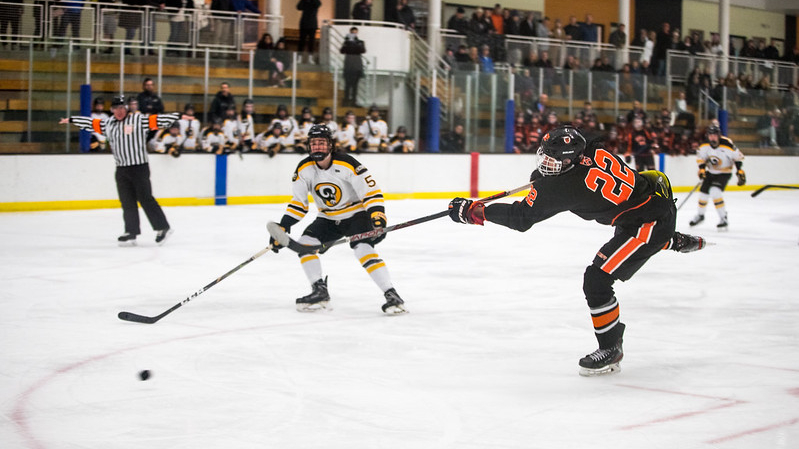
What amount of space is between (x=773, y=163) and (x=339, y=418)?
637 inches

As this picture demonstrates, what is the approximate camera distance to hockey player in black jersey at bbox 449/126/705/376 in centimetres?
393

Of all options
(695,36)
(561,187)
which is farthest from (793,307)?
(695,36)

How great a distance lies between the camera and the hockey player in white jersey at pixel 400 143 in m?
14.2

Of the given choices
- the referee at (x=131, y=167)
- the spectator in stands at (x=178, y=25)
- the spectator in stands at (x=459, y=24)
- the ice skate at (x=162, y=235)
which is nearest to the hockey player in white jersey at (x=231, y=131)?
the spectator in stands at (x=178, y=25)

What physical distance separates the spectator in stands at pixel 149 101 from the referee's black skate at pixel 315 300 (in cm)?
692

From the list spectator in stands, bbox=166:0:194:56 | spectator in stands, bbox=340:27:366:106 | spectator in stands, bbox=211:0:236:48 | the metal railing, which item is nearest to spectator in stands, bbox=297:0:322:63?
the metal railing

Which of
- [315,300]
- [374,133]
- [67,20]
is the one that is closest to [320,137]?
[315,300]

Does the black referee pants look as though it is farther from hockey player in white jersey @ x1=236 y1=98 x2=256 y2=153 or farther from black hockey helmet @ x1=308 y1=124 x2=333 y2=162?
hockey player in white jersey @ x1=236 y1=98 x2=256 y2=153

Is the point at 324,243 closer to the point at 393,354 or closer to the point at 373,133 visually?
the point at 393,354

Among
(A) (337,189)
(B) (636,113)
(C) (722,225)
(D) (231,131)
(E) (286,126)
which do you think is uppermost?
(B) (636,113)

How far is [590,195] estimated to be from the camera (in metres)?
3.95

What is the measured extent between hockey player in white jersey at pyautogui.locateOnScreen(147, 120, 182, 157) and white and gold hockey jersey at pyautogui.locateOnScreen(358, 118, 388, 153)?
9.47 feet

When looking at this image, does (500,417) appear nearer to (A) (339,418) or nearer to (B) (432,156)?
(A) (339,418)

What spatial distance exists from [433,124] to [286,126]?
2.55 m
